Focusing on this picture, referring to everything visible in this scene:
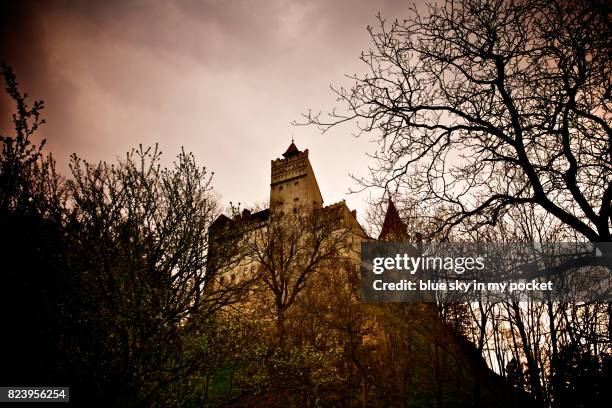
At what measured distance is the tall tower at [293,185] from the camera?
41688mm

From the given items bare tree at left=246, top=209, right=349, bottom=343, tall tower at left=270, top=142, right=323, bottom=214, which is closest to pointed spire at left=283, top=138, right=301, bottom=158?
tall tower at left=270, top=142, right=323, bottom=214

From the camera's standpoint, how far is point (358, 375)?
19078 millimetres

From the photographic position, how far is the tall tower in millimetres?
41688

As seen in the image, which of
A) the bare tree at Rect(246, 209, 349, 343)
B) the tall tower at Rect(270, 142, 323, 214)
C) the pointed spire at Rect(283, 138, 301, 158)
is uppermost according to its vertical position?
the pointed spire at Rect(283, 138, 301, 158)

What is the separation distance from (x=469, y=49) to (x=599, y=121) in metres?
2.32

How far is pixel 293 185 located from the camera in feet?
142

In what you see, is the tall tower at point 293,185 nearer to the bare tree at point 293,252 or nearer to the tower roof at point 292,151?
the tower roof at point 292,151

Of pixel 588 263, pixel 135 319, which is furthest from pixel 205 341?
pixel 588 263

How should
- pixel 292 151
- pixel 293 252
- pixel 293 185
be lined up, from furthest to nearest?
1. pixel 292 151
2. pixel 293 185
3. pixel 293 252

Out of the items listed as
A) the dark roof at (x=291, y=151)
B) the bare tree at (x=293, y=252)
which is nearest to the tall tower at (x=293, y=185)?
the dark roof at (x=291, y=151)

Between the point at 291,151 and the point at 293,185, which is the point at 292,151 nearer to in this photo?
the point at 291,151

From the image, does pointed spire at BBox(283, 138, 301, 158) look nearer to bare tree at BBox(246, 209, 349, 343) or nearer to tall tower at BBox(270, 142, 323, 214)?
tall tower at BBox(270, 142, 323, 214)

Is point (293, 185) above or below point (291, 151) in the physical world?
below

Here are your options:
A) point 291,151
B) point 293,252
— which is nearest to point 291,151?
point 291,151
